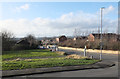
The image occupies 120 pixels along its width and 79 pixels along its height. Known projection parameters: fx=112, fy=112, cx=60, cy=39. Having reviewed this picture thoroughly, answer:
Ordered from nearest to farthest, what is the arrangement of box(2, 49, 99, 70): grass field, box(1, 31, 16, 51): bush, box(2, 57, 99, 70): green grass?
box(2, 57, 99, 70): green grass, box(2, 49, 99, 70): grass field, box(1, 31, 16, 51): bush

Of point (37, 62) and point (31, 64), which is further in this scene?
point (37, 62)

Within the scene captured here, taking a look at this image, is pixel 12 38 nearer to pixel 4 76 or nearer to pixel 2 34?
pixel 2 34

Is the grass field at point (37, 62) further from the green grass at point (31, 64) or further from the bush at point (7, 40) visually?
the bush at point (7, 40)

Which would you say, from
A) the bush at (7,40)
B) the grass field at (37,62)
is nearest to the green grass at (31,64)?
the grass field at (37,62)

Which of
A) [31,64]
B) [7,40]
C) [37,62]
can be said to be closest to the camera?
[31,64]

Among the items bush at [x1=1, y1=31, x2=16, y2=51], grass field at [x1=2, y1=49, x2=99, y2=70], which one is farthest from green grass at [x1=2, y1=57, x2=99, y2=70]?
bush at [x1=1, y1=31, x2=16, y2=51]

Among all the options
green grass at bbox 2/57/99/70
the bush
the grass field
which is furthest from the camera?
the bush

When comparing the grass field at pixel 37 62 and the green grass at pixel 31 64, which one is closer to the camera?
the green grass at pixel 31 64

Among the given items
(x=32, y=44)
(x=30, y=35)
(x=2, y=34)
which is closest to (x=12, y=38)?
(x=2, y=34)

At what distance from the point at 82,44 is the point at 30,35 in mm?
23357

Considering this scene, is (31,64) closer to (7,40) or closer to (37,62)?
(37,62)

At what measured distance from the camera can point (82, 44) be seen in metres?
38.8

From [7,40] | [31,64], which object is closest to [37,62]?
[31,64]

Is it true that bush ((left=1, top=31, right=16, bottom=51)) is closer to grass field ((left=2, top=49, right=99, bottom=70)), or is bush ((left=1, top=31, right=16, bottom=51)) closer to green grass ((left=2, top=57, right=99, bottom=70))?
grass field ((left=2, top=49, right=99, bottom=70))
